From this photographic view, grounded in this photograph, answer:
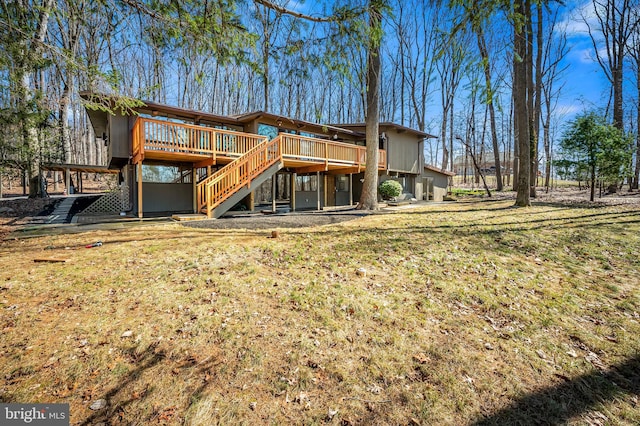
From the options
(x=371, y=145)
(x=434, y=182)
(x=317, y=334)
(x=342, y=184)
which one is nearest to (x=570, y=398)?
(x=317, y=334)

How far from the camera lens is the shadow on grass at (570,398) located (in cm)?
246

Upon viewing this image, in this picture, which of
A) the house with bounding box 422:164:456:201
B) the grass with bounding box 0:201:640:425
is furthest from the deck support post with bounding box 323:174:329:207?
the grass with bounding box 0:201:640:425

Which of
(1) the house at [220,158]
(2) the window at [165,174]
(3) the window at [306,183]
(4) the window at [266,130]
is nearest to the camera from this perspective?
(1) the house at [220,158]

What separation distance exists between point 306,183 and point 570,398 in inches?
586

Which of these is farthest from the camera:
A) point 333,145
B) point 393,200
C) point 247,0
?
point 393,200

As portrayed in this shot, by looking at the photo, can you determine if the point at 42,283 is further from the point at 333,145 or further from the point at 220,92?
the point at 220,92

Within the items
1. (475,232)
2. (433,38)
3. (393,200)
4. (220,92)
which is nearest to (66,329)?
(433,38)

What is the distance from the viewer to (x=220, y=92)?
27406mm

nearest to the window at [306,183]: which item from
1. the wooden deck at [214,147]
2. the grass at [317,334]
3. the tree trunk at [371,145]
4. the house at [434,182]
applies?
the wooden deck at [214,147]

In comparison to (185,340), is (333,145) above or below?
above

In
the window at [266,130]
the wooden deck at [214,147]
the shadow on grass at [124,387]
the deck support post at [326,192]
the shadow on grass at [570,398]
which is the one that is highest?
the window at [266,130]

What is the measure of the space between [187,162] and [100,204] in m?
4.01

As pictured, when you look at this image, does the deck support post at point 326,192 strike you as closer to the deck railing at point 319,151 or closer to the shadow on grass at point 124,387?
the deck railing at point 319,151

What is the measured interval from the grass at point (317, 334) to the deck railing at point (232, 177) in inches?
158
